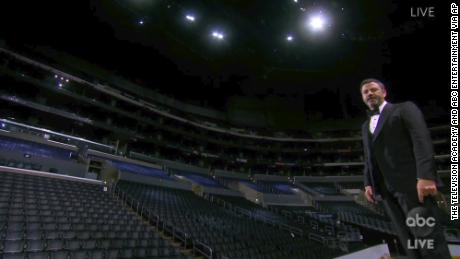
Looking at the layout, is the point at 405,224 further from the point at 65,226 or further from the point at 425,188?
the point at 65,226

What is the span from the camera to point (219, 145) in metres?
33.5

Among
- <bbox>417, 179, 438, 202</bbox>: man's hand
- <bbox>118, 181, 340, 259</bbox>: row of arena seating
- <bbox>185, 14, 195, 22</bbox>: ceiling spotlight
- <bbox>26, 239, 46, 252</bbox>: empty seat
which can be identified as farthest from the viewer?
<bbox>185, 14, 195, 22</bbox>: ceiling spotlight

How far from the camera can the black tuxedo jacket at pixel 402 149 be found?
1.71 metres

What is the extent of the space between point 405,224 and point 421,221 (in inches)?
8.1

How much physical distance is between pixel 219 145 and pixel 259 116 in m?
7.86

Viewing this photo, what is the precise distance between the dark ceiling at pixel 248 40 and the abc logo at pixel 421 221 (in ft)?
55.6

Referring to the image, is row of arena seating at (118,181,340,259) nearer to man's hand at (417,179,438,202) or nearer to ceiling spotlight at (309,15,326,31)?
man's hand at (417,179,438,202)

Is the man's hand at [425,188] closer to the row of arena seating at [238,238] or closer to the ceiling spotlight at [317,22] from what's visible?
the row of arena seating at [238,238]

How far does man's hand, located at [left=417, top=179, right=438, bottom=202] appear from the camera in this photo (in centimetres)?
163

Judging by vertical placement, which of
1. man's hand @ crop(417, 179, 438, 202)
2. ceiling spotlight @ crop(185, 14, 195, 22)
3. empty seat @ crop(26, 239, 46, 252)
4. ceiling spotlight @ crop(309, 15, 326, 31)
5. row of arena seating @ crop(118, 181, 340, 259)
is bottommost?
row of arena seating @ crop(118, 181, 340, 259)

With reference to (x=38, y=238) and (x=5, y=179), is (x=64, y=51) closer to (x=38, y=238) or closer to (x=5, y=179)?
(x=5, y=179)

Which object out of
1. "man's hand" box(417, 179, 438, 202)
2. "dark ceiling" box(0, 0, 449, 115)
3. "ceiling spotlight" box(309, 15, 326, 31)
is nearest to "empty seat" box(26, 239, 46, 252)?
"man's hand" box(417, 179, 438, 202)

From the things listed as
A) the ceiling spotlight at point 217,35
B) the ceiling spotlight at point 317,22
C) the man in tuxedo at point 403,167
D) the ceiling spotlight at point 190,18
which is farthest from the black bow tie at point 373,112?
the ceiling spotlight at point 217,35

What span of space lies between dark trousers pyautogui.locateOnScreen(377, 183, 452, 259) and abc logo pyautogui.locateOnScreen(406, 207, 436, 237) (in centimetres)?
2
